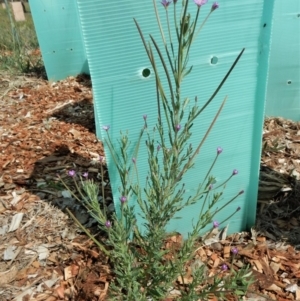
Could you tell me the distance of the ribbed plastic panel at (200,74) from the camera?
1.23m

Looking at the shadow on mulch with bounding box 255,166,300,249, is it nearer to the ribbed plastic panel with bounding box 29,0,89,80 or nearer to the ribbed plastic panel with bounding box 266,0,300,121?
the ribbed plastic panel with bounding box 266,0,300,121

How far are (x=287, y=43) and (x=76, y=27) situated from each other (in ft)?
8.38

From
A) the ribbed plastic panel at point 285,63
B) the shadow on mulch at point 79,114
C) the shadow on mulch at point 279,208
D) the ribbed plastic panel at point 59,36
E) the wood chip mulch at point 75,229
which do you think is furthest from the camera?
the ribbed plastic panel at point 59,36

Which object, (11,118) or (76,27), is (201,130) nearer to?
(11,118)

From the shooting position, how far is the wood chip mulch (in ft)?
5.14

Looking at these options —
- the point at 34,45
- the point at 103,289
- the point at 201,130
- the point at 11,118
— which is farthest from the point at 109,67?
the point at 34,45

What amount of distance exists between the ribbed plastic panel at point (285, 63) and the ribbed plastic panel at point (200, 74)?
1.34 meters

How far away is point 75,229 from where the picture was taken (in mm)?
1847

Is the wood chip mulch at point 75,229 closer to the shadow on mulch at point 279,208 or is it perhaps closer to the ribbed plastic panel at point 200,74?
the shadow on mulch at point 279,208

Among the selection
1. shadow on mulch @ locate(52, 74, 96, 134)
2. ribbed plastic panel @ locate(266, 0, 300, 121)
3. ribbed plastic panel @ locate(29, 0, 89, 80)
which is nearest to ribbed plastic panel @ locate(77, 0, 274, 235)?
ribbed plastic panel @ locate(266, 0, 300, 121)

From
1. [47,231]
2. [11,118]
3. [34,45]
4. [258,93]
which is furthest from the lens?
[34,45]

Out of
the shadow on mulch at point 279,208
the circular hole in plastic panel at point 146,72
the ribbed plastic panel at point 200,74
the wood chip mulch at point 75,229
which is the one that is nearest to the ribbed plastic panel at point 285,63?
the wood chip mulch at point 75,229

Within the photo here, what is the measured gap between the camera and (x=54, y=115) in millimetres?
3377

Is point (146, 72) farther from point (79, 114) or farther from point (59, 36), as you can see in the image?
point (59, 36)
